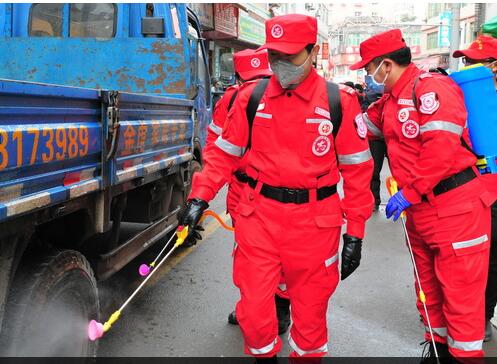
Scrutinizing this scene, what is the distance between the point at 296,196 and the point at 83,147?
3.61 feet

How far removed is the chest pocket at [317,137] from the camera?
2662 millimetres

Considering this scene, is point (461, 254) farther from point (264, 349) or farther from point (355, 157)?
point (264, 349)

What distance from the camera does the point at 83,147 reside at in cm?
273

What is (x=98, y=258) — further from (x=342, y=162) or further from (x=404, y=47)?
(x=404, y=47)

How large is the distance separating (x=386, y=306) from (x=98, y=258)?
2.25 metres

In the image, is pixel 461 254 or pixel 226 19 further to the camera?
pixel 226 19

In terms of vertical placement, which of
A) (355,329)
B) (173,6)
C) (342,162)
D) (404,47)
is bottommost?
(355,329)

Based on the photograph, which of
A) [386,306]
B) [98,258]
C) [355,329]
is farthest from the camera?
[386,306]

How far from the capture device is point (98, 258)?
11.1ft

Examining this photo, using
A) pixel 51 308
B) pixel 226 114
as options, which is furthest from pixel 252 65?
pixel 51 308

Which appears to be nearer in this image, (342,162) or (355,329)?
(342,162)

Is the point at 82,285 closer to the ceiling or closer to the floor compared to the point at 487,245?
closer to the floor

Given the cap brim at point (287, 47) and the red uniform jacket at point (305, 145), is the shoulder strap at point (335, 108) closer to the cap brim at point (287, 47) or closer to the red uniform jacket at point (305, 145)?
the red uniform jacket at point (305, 145)

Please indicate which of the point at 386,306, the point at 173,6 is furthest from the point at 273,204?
the point at 173,6
